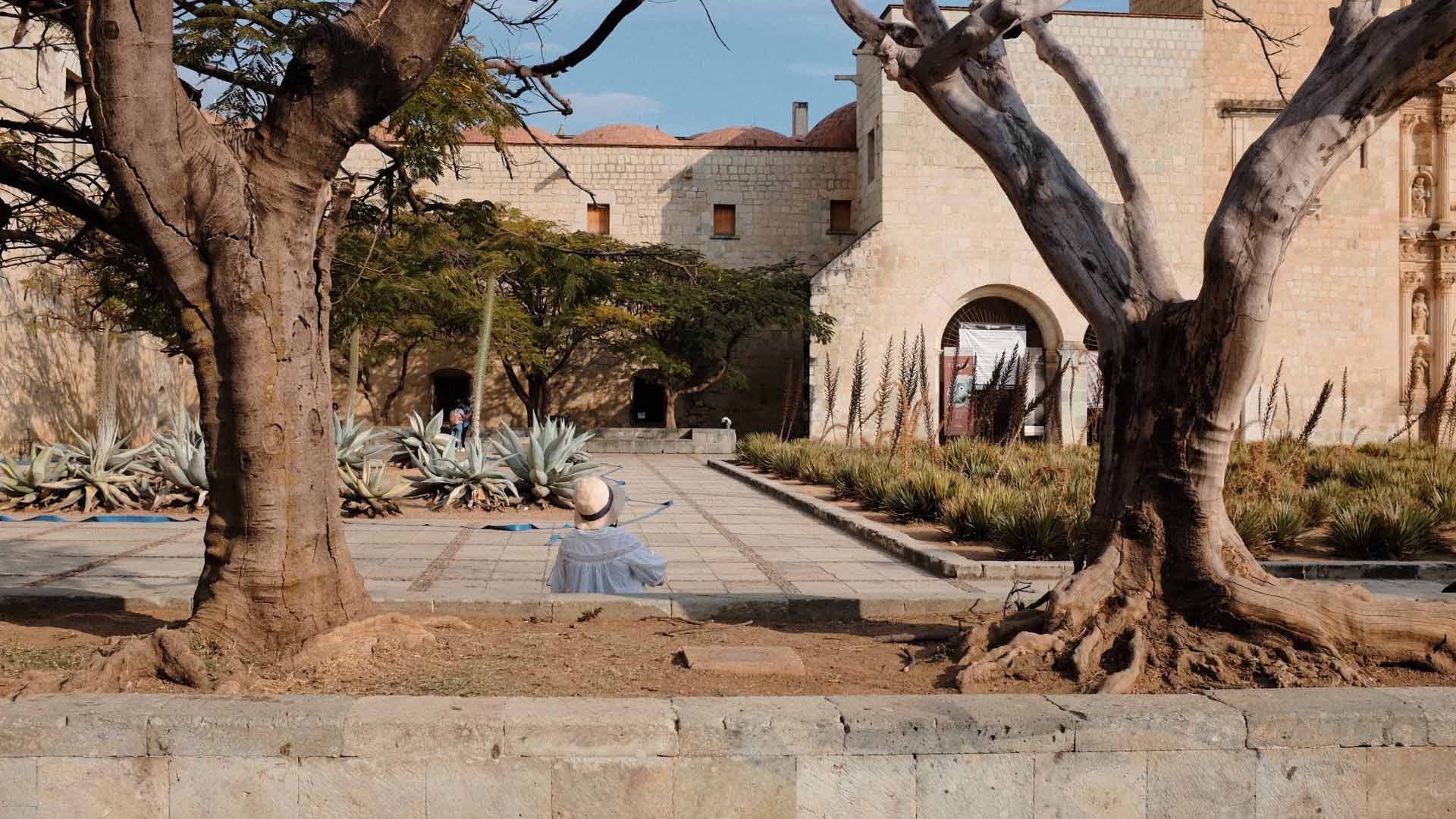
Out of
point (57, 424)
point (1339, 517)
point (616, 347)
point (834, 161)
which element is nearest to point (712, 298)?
point (616, 347)

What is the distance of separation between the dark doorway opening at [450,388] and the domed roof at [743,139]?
9589mm

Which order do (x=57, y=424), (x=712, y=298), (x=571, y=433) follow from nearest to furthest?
1. (x=571, y=433)
2. (x=57, y=424)
3. (x=712, y=298)

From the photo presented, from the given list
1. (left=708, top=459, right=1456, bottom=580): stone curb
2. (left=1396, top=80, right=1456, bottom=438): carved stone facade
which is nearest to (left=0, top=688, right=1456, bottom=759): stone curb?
(left=708, top=459, right=1456, bottom=580): stone curb

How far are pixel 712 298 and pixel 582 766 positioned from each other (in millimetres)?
24969

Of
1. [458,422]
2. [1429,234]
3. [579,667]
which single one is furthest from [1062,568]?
[1429,234]

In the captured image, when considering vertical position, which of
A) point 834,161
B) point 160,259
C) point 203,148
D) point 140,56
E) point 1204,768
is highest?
point 834,161

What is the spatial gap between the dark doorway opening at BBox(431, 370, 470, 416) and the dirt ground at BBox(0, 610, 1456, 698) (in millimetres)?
28188

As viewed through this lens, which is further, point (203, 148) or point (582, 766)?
point (203, 148)

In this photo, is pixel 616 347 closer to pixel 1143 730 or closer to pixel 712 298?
pixel 712 298

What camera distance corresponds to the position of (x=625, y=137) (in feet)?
108

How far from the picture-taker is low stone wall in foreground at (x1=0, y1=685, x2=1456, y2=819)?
3.22 metres

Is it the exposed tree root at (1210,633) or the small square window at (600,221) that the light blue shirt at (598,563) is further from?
the small square window at (600,221)

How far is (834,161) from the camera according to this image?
3206 centimetres

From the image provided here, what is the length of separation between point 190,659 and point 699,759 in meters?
1.95
